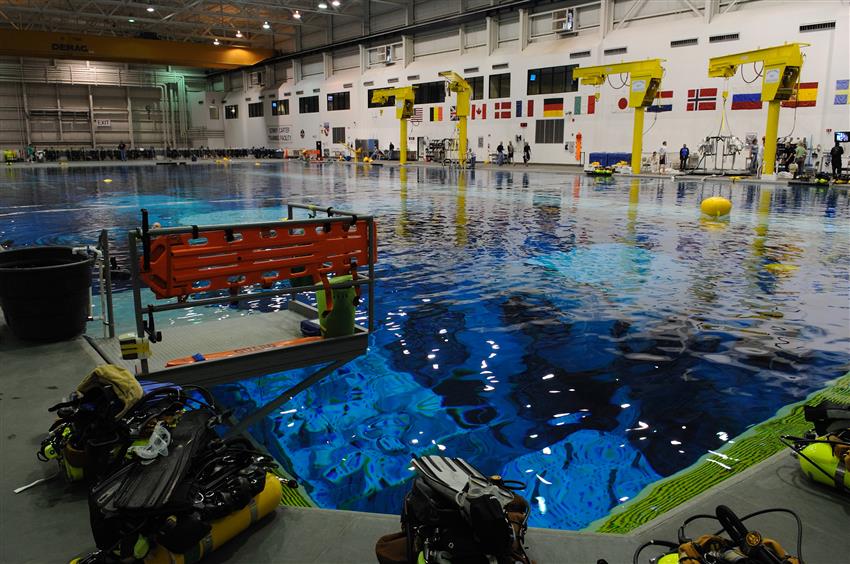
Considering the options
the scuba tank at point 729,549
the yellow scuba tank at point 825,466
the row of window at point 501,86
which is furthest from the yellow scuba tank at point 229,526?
the row of window at point 501,86

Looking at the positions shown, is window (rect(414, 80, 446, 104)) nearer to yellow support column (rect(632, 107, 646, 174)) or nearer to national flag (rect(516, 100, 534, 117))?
national flag (rect(516, 100, 534, 117))

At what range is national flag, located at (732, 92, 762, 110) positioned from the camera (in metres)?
24.9

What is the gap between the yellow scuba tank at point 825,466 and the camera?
9.42 feet

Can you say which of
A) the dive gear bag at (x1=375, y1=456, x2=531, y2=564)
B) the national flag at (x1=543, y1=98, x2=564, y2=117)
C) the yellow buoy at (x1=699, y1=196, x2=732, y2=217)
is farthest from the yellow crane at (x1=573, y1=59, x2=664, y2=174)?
the dive gear bag at (x1=375, y1=456, x2=531, y2=564)

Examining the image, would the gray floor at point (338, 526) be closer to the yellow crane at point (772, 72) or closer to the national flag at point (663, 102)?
the yellow crane at point (772, 72)

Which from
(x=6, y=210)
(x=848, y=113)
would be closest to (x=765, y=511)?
(x=6, y=210)

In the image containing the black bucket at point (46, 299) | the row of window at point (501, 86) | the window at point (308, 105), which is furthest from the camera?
the window at point (308, 105)

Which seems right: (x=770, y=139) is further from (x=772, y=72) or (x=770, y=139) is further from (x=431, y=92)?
(x=431, y=92)

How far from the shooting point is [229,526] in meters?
2.45

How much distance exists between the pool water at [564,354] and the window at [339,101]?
34396mm

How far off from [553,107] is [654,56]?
19.7ft

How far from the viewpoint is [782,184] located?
2234 cm

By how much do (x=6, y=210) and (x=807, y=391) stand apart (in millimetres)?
16920

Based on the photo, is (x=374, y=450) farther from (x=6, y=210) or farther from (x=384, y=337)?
(x=6, y=210)
